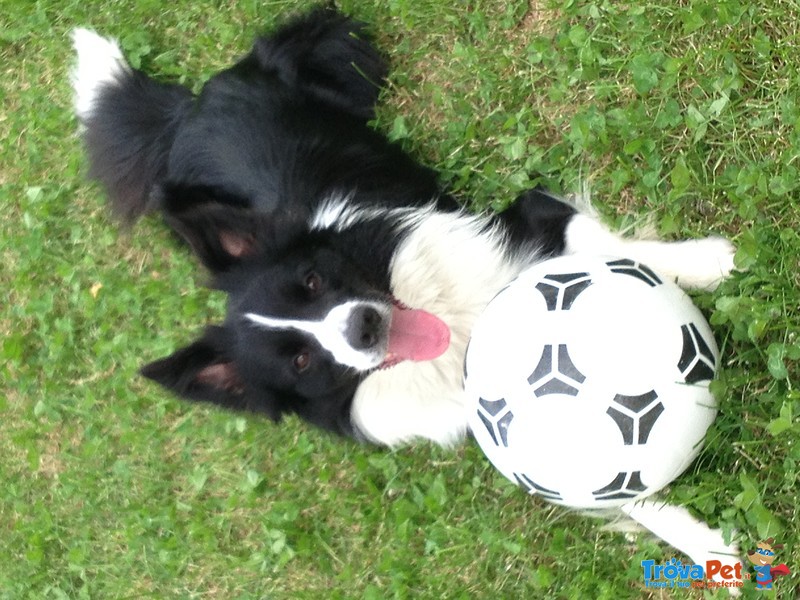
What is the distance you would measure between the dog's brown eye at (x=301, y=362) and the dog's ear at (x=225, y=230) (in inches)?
18.0

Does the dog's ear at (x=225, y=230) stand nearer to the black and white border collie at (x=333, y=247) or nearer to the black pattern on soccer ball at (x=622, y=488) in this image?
the black and white border collie at (x=333, y=247)

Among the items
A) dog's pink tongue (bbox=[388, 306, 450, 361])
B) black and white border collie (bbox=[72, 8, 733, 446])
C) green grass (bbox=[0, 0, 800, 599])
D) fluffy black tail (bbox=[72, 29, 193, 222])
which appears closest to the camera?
green grass (bbox=[0, 0, 800, 599])

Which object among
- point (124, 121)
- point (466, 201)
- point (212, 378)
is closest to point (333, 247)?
point (212, 378)

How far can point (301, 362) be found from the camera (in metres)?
3.10

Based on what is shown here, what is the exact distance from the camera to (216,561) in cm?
409

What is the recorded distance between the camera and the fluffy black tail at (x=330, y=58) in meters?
3.83

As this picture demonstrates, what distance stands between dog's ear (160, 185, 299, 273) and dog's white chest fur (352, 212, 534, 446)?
0.54 metres

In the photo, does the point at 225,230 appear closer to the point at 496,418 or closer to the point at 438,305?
the point at 438,305

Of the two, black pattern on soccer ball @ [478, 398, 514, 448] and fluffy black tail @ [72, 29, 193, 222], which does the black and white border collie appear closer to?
fluffy black tail @ [72, 29, 193, 222]

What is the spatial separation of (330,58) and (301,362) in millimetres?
1738

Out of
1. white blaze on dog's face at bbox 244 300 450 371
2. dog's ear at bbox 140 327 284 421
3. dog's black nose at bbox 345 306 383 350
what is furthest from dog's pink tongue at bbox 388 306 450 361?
dog's ear at bbox 140 327 284 421

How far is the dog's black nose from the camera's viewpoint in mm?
2889

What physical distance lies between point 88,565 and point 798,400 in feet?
12.9

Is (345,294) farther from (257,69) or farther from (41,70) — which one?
(41,70)
